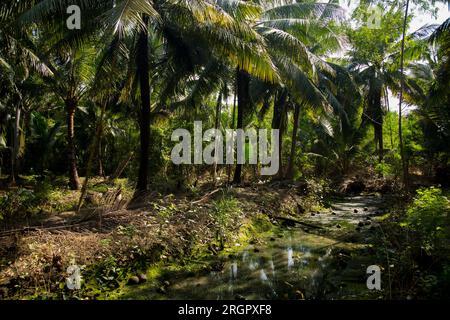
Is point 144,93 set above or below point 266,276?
above

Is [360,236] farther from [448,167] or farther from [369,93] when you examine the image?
[369,93]

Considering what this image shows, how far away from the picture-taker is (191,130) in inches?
795

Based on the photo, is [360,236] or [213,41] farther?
[360,236]

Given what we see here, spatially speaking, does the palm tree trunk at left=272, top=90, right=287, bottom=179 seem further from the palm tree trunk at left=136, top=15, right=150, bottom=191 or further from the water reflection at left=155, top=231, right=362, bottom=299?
the water reflection at left=155, top=231, right=362, bottom=299

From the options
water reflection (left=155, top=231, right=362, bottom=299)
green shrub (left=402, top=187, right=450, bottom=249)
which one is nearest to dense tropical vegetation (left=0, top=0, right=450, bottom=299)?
green shrub (left=402, top=187, right=450, bottom=249)

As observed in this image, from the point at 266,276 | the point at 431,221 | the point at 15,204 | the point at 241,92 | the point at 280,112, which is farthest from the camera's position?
the point at 280,112

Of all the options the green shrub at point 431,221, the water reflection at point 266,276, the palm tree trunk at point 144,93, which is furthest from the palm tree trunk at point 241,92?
the green shrub at point 431,221

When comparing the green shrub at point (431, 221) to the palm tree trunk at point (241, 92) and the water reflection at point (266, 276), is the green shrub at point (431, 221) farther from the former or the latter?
the palm tree trunk at point (241, 92)

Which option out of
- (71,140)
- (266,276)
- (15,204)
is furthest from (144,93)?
(266,276)

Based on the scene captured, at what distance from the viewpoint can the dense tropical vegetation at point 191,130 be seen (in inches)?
226

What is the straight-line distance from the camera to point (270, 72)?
26.7 ft

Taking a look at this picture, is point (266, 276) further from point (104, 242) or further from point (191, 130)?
point (191, 130)
